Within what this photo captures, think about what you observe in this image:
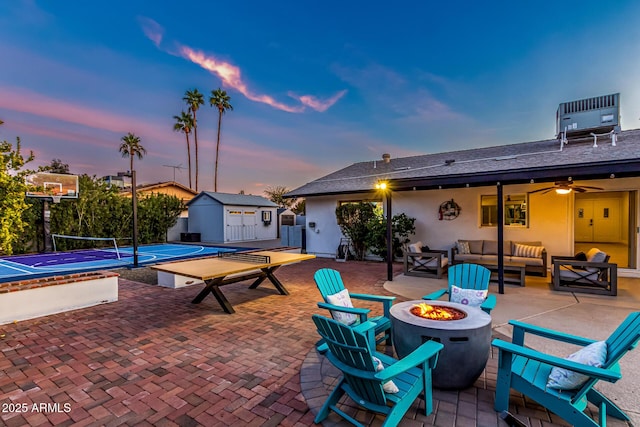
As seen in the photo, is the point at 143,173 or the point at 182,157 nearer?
the point at 143,173

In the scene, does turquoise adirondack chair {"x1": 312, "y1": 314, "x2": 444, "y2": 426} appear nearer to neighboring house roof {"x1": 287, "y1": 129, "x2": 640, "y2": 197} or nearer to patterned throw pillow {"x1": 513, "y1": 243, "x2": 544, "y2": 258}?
neighboring house roof {"x1": 287, "y1": 129, "x2": 640, "y2": 197}

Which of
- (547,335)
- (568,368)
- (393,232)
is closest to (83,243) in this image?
(393,232)

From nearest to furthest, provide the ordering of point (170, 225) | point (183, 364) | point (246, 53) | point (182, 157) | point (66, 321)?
1. point (183, 364)
2. point (66, 321)
3. point (246, 53)
4. point (170, 225)
5. point (182, 157)

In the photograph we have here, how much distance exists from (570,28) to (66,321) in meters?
13.6

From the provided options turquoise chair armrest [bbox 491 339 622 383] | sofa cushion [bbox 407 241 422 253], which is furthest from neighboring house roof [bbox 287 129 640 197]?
turquoise chair armrest [bbox 491 339 622 383]

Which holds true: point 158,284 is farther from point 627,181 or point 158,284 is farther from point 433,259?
point 627,181

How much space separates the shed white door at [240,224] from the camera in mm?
19369

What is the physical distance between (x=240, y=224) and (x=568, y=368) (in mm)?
19538

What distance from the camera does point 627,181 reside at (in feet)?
26.3

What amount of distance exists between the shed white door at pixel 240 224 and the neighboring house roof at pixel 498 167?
7.92 m

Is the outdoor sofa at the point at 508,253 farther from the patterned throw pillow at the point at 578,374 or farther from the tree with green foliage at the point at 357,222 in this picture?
the patterned throw pillow at the point at 578,374

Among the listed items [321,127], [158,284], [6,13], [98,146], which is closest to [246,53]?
[321,127]

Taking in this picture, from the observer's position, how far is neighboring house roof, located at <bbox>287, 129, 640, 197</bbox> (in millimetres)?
5992

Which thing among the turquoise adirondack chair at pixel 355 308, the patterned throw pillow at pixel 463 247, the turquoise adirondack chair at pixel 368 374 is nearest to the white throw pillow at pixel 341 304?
the turquoise adirondack chair at pixel 355 308
